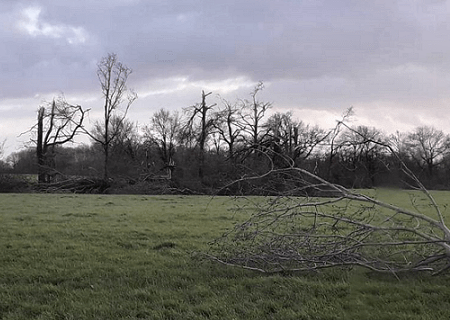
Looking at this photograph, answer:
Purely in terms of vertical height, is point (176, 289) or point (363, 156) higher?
point (363, 156)

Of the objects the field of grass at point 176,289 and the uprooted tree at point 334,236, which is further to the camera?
the uprooted tree at point 334,236

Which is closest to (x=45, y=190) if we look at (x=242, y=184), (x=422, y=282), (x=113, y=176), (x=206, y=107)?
(x=113, y=176)

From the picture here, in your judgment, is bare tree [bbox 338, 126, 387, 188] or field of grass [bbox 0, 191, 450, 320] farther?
bare tree [bbox 338, 126, 387, 188]

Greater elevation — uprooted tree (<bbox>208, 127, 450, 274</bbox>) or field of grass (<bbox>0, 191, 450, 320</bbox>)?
uprooted tree (<bbox>208, 127, 450, 274</bbox>)

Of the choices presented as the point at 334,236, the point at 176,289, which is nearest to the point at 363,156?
the point at 334,236

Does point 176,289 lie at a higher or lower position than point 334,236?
lower

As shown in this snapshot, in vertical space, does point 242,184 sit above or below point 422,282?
above

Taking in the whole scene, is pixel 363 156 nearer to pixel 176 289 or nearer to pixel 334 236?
pixel 334 236

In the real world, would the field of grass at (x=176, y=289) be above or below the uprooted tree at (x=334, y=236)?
below

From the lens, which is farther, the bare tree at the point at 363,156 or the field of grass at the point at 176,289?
the bare tree at the point at 363,156

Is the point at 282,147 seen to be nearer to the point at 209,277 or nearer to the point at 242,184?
the point at 242,184

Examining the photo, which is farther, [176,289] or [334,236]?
[334,236]

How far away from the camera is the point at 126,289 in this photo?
539 centimetres

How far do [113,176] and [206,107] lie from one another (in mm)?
10644
